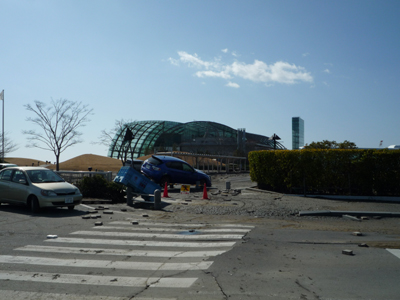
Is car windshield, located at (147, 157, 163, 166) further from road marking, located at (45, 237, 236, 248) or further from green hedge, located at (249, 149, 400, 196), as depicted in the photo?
road marking, located at (45, 237, 236, 248)

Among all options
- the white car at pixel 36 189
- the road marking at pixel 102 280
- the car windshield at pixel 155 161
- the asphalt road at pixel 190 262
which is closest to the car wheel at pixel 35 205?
the white car at pixel 36 189

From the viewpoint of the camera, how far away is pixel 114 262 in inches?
243

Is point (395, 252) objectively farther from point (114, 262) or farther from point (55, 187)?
point (55, 187)

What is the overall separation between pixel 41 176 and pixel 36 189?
3.42ft

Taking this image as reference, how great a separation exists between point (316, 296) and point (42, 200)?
975 cm

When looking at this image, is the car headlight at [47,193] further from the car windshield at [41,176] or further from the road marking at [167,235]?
the road marking at [167,235]

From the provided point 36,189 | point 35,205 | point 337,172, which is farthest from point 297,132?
point 35,205

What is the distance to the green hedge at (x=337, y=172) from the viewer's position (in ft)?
53.2

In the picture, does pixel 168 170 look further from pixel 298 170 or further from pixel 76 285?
pixel 76 285

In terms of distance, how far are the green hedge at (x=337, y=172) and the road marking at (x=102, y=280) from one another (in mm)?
12773

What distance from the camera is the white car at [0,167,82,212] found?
11.9 m

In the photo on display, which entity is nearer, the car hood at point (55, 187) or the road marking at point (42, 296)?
the road marking at point (42, 296)

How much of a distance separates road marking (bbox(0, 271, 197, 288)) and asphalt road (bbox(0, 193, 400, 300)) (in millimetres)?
14

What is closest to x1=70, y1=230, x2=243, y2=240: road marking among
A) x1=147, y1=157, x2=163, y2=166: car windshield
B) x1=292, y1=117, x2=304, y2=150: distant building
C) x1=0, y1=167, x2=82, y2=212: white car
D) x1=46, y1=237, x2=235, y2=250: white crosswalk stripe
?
x1=46, y1=237, x2=235, y2=250: white crosswalk stripe
